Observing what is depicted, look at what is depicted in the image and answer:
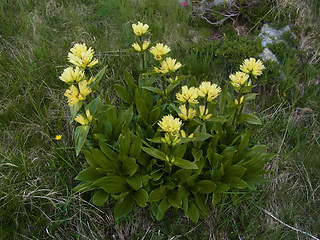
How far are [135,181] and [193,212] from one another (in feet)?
1.67

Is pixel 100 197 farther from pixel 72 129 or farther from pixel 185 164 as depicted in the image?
pixel 72 129

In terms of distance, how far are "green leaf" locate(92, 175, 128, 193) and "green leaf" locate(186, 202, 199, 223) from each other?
524 mm

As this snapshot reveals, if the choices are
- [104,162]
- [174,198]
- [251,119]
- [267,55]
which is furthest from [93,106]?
[267,55]

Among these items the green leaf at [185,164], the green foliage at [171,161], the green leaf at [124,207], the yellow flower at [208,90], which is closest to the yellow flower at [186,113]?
the green foliage at [171,161]

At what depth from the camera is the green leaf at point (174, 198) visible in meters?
2.09

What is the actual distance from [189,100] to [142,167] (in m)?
0.72

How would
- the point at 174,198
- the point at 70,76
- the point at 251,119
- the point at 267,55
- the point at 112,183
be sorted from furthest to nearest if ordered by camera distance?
the point at 267,55 < the point at 251,119 < the point at 174,198 < the point at 112,183 < the point at 70,76

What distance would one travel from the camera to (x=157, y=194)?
6.95 feet

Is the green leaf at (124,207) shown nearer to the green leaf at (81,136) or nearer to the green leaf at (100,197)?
the green leaf at (100,197)

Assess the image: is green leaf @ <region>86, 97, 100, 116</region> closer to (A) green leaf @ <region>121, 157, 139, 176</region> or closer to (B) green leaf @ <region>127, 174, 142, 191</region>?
(A) green leaf @ <region>121, 157, 139, 176</region>

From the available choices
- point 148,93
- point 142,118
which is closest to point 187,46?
point 148,93

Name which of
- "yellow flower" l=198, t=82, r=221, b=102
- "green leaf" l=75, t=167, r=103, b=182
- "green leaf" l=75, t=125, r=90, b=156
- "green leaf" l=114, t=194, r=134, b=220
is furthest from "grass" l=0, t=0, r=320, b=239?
"yellow flower" l=198, t=82, r=221, b=102

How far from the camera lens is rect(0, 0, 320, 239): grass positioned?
2.24m

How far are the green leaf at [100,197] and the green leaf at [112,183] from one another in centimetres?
13
